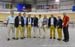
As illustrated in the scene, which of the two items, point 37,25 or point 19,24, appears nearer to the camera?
point 19,24

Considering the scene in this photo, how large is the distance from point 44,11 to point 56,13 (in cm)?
345

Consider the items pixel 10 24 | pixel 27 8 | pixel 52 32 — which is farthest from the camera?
pixel 27 8

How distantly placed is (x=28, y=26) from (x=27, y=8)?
31.1 metres

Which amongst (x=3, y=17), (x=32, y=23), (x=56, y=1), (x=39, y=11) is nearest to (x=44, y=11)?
(x=39, y=11)

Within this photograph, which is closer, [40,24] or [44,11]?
[40,24]

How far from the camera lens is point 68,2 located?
47.0 metres

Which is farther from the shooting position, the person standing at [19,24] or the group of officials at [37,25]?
the person standing at [19,24]

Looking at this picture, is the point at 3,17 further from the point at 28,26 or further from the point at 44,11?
the point at 28,26

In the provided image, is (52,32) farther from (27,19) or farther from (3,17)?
(3,17)

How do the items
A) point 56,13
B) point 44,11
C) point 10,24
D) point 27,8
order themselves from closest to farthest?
point 10,24
point 56,13
point 44,11
point 27,8

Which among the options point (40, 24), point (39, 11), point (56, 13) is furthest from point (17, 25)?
point (39, 11)

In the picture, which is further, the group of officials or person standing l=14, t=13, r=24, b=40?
person standing l=14, t=13, r=24, b=40

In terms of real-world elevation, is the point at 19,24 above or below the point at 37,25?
above

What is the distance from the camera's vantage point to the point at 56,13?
4159cm
